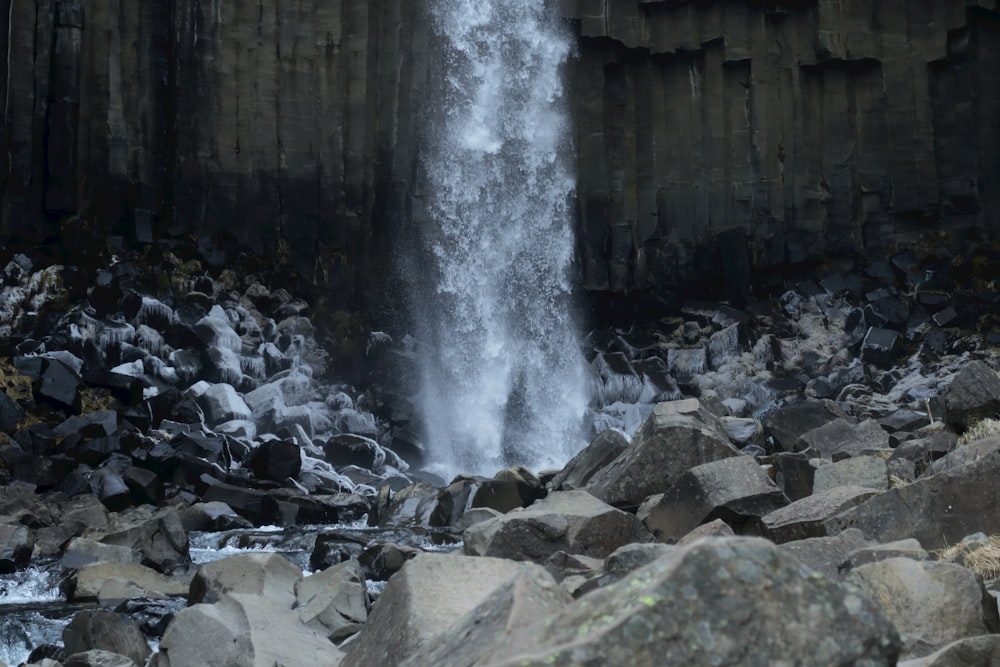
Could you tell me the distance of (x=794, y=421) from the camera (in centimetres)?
1602

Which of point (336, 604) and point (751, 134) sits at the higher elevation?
point (751, 134)

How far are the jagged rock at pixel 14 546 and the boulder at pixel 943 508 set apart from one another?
8.03m

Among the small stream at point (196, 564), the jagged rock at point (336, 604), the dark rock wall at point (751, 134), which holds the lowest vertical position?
the small stream at point (196, 564)

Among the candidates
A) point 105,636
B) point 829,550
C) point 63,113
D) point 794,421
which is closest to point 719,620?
point 829,550

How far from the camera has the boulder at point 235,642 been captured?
597 cm

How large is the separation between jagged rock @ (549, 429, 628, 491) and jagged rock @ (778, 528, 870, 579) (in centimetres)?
580

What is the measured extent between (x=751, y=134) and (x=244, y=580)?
22068 mm

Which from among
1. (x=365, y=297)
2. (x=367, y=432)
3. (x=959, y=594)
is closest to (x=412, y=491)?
(x=367, y=432)

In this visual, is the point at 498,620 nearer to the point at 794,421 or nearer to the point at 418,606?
the point at 418,606

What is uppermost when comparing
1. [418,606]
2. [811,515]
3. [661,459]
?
[418,606]

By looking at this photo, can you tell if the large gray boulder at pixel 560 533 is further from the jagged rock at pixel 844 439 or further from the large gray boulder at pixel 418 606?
the jagged rock at pixel 844 439

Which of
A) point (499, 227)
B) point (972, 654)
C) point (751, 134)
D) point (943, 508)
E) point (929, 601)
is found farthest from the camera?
point (751, 134)

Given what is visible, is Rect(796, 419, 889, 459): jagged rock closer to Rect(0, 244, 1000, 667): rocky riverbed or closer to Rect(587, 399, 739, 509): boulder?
Rect(0, 244, 1000, 667): rocky riverbed

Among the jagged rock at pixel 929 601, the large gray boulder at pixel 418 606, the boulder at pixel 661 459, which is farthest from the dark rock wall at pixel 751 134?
the large gray boulder at pixel 418 606
